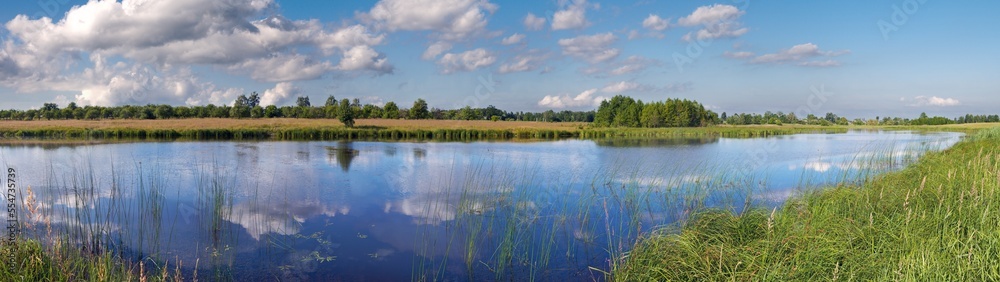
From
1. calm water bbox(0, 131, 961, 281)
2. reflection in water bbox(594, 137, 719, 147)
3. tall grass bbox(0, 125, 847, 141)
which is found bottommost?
calm water bbox(0, 131, 961, 281)

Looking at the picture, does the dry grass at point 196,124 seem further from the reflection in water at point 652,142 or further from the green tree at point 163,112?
the reflection in water at point 652,142

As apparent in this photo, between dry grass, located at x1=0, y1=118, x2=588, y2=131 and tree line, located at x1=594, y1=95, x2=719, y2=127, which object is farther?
tree line, located at x1=594, y1=95, x2=719, y2=127

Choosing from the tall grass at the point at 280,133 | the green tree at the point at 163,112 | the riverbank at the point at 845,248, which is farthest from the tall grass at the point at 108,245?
the green tree at the point at 163,112

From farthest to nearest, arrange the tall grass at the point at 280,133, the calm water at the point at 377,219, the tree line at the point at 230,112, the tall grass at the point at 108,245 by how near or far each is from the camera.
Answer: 1. the tree line at the point at 230,112
2. the tall grass at the point at 280,133
3. the calm water at the point at 377,219
4. the tall grass at the point at 108,245

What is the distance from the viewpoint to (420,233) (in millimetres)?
9266

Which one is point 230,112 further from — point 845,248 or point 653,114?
point 845,248

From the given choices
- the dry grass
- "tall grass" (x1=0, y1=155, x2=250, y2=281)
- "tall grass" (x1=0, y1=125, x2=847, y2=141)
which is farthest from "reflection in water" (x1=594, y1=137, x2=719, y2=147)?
"tall grass" (x1=0, y1=155, x2=250, y2=281)

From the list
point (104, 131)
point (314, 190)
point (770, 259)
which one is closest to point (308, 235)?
point (314, 190)

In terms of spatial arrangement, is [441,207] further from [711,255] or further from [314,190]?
[711,255]

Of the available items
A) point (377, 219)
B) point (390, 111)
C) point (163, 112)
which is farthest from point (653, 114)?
point (163, 112)

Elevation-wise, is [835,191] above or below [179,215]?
above

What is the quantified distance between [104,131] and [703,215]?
2382 inches

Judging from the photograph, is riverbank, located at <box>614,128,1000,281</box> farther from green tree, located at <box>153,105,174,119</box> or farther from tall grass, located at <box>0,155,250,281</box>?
green tree, located at <box>153,105,174,119</box>

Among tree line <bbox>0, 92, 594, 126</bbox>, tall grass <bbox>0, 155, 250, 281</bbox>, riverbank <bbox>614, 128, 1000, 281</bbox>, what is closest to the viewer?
riverbank <bbox>614, 128, 1000, 281</bbox>
